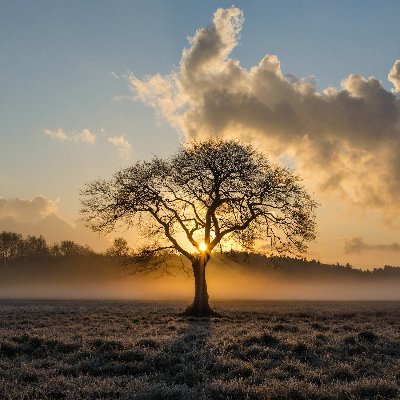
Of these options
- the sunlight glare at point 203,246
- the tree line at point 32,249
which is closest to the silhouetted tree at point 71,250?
the tree line at point 32,249

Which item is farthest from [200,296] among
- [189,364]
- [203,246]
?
[189,364]

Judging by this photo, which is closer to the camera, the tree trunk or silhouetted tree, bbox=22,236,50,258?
the tree trunk

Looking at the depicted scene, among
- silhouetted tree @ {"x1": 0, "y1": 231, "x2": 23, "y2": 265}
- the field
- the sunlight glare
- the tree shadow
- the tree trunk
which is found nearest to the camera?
the field

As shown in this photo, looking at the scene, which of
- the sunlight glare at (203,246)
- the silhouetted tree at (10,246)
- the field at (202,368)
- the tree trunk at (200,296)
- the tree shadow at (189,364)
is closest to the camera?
the field at (202,368)

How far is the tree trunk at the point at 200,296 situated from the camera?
3869 centimetres

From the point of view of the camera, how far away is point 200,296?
39.7m

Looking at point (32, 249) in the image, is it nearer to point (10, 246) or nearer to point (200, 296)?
point (10, 246)

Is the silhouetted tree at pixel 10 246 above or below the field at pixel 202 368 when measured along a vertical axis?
above

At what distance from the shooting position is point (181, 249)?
41.9 meters

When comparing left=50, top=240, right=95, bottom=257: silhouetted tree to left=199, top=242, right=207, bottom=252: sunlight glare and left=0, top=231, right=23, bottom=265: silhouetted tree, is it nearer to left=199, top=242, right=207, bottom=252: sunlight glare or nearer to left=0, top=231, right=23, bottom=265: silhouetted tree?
left=0, top=231, right=23, bottom=265: silhouetted tree

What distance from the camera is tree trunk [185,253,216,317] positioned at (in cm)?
3869

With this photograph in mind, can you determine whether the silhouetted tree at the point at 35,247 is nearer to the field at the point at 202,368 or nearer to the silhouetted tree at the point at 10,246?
the silhouetted tree at the point at 10,246

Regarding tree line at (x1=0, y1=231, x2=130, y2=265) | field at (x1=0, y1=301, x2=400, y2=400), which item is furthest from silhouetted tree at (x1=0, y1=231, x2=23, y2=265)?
field at (x1=0, y1=301, x2=400, y2=400)

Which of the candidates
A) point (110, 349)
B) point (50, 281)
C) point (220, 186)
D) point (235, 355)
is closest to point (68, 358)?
point (110, 349)
